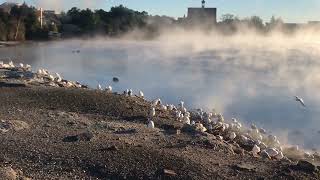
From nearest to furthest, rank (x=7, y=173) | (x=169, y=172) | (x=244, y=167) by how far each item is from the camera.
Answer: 1. (x=7, y=173)
2. (x=169, y=172)
3. (x=244, y=167)

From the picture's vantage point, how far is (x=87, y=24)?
9056 cm

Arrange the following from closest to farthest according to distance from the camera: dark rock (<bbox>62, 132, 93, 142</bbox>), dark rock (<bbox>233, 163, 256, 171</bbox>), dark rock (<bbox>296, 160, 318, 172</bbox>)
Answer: dark rock (<bbox>233, 163, 256, 171</bbox>), dark rock (<bbox>296, 160, 318, 172</bbox>), dark rock (<bbox>62, 132, 93, 142</bbox>)

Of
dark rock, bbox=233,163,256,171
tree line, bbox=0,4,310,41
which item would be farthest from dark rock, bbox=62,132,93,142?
tree line, bbox=0,4,310,41

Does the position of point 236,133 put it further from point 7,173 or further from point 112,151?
point 7,173

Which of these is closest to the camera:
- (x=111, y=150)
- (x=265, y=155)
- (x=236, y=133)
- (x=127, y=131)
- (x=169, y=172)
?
(x=169, y=172)

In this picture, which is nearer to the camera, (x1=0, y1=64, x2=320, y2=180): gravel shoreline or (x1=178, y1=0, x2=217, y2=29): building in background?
(x1=0, y1=64, x2=320, y2=180): gravel shoreline

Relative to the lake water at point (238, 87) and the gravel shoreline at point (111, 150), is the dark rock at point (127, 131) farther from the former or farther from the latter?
the lake water at point (238, 87)

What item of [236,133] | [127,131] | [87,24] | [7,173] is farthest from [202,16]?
[7,173]

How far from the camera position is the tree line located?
76.5m

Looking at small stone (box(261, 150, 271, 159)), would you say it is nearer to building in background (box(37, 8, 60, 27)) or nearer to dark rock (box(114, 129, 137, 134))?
dark rock (box(114, 129, 137, 134))

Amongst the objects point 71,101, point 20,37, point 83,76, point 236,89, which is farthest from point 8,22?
point 71,101

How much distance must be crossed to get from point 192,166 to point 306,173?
194 cm

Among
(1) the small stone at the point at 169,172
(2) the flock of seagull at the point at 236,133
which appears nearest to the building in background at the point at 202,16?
(2) the flock of seagull at the point at 236,133

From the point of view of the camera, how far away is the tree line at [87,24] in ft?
251
